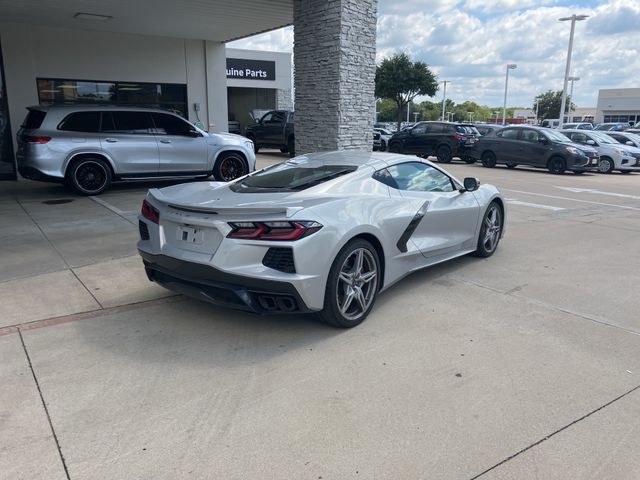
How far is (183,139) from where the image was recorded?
11.7 metres

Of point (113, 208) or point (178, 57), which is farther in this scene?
point (178, 57)

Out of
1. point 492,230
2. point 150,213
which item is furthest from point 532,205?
point 150,213

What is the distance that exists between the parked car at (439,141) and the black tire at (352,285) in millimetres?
17236

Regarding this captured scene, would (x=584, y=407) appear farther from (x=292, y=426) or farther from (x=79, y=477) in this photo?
(x=79, y=477)

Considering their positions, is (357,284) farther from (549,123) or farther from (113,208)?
(549,123)

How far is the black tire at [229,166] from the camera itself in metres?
12.3

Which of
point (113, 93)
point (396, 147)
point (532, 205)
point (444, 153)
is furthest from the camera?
point (396, 147)

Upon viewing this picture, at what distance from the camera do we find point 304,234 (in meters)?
3.85

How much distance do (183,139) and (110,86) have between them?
4.66 meters

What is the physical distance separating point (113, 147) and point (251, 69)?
20.2 meters

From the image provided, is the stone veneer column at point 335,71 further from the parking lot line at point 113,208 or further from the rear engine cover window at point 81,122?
the rear engine cover window at point 81,122

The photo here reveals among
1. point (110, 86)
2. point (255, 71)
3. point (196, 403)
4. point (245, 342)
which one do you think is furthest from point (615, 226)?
point (255, 71)

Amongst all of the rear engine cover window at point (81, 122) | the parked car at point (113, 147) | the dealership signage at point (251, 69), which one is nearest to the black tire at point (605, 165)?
the parked car at point (113, 147)

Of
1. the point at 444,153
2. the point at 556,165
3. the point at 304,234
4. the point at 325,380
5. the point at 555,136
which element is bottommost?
the point at 325,380
